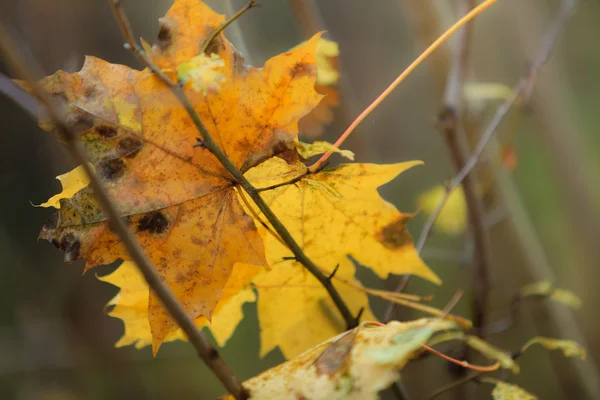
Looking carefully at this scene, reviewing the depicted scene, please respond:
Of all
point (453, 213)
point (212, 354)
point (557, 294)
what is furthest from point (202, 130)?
point (453, 213)

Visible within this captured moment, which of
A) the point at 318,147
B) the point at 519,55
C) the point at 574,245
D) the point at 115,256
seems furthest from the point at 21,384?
the point at 519,55

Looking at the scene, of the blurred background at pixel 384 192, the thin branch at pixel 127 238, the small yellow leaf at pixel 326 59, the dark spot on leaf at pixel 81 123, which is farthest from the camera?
the blurred background at pixel 384 192

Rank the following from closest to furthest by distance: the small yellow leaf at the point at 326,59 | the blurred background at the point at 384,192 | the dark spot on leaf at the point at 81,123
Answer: the dark spot on leaf at the point at 81,123, the small yellow leaf at the point at 326,59, the blurred background at the point at 384,192

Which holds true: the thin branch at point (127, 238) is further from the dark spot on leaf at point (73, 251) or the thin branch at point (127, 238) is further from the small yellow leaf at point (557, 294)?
the small yellow leaf at point (557, 294)

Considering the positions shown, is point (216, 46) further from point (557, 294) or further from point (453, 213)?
point (453, 213)

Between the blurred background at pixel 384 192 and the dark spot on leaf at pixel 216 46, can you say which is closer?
the dark spot on leaf at pixel 216 46

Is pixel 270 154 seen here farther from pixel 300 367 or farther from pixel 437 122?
pixel 437 122

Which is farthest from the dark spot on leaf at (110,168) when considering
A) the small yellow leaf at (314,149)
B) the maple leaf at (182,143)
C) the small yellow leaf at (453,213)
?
the small yellow leaf at (453,213)

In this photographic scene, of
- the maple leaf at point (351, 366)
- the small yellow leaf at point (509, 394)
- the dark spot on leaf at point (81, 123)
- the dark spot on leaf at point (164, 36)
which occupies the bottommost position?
the small yellow leaf at point (509, 394)
